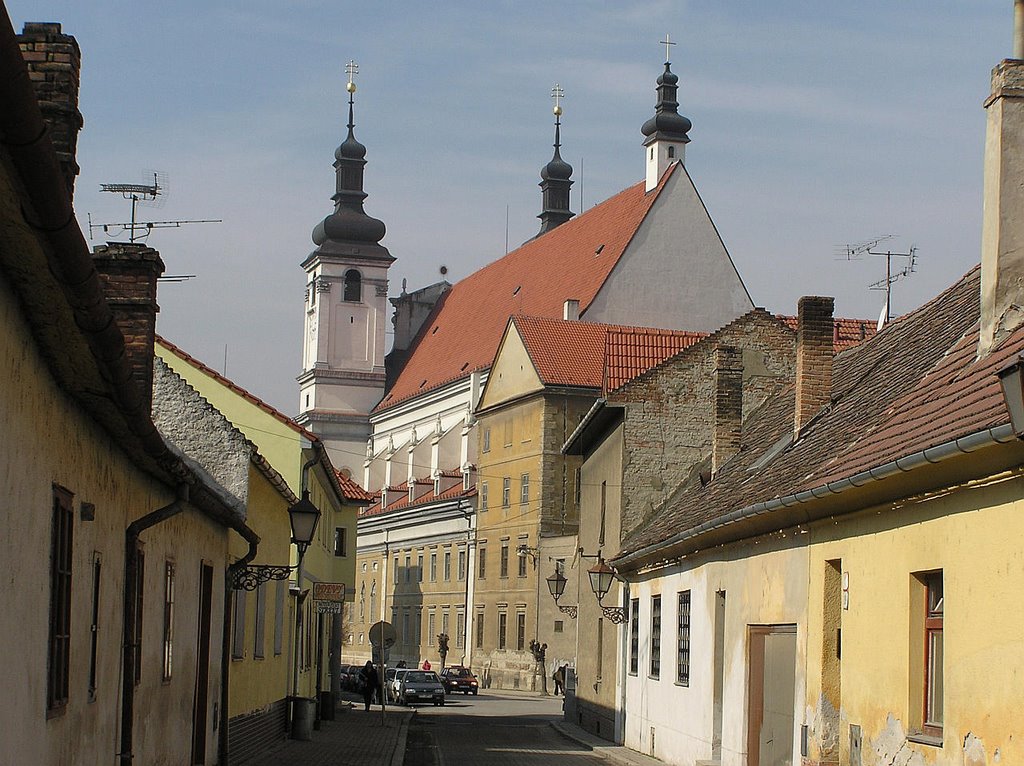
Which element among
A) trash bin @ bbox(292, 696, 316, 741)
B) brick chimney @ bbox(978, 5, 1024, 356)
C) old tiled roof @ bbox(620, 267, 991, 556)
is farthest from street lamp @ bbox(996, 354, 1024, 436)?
trash bin @ bbox(292, 696, 316, 741)

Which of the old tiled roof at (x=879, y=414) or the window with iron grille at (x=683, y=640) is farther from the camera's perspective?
the window with iron grille at (x=683, y=640)

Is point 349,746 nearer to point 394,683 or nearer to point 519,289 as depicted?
point 394,683

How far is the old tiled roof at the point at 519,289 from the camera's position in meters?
74.0

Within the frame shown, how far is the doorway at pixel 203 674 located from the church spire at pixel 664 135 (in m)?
55.0

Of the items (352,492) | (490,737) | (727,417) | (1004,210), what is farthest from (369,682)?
(1004,210)

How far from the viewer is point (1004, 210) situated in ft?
45.5

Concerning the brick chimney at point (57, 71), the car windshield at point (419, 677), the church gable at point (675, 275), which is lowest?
the car windshield at point (419, 677)

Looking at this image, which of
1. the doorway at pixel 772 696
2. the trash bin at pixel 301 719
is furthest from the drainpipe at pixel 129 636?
the trash bin at pixel 301 719

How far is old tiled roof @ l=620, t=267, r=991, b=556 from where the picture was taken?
516 inches

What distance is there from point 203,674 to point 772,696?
659 cm

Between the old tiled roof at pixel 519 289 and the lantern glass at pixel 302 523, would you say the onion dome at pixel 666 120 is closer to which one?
the old tiled roof at pixel 519 289

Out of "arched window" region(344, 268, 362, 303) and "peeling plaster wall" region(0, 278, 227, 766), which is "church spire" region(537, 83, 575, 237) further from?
"peeling plaster wall" region(0, 278, 227, 766)

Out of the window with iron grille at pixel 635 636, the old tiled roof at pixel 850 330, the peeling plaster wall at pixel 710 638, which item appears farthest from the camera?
the old tiled roof at pixel 850 330

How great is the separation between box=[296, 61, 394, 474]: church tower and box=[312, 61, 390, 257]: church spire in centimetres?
6
